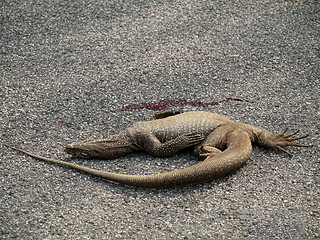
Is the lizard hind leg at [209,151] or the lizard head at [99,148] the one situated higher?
the lizard hind leg at [209,151]

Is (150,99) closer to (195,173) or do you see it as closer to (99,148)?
(99,148)

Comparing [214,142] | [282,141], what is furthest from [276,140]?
[214,142]

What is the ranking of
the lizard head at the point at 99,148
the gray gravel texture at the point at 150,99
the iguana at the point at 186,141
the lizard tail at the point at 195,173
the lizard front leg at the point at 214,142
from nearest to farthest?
the gray gravel texture at the point at 150,99 → the lizard tail at the point at 195,173 → the iguana at the point at 186,141 → the lizard front leg at the point at 214,142 → the lizard head at the point at 99,148

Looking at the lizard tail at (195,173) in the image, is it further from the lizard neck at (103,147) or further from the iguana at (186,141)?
the lizard neck at (103,147)

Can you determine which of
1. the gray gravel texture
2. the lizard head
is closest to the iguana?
the lizard head

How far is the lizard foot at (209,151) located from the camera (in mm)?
4270

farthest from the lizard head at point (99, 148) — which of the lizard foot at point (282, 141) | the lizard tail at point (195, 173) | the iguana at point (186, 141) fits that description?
the lizard foot at point (282, 141)

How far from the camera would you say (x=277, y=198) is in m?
3.96

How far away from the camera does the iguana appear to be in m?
4.24

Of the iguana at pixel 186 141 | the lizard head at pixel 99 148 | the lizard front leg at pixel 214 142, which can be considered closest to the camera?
the iguana at pixel 186 141

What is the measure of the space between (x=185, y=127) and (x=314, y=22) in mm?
3792

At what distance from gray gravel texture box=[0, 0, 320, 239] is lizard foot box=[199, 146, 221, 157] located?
0.20m

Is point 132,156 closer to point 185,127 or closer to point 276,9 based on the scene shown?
point 185,127

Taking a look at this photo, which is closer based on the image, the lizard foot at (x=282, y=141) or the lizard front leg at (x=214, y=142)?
the lizard front leg at (x=214, y=142)
